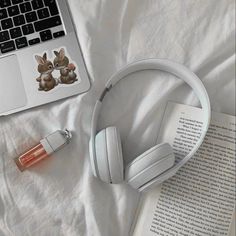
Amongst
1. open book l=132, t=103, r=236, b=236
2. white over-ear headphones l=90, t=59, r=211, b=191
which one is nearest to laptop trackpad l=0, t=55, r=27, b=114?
white over-ear headphones l=90, t=59, r=211, b=191

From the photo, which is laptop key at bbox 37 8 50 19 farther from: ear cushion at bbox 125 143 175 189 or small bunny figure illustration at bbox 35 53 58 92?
ear cushion at bbox 125 143 175 189

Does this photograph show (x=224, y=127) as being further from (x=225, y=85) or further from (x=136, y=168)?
(x=136, y=168)

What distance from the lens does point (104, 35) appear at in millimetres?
743

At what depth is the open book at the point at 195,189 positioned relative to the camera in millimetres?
702

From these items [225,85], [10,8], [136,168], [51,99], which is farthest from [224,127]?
[10,8]

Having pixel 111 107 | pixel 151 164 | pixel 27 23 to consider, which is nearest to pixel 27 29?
pixel 27 23

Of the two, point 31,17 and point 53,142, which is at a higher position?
point 31,17

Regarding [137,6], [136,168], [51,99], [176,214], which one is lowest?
[176,214]

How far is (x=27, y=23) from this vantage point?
2.38 ft

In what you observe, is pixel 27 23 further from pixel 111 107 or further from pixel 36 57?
pixel 111 107

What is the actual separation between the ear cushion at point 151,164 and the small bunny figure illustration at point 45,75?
192 mm

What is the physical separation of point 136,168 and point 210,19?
29 centimetres

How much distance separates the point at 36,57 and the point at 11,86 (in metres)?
0.06

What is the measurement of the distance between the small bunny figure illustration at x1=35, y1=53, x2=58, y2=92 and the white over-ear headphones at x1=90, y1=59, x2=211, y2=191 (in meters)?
0.09
